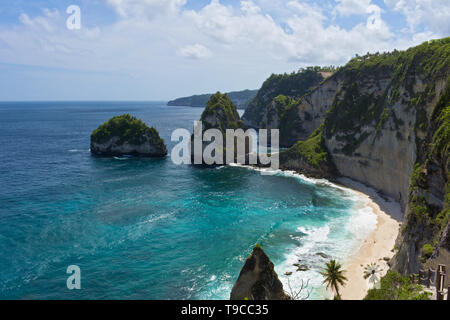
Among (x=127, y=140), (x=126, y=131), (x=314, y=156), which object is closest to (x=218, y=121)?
(x=126, y=131)

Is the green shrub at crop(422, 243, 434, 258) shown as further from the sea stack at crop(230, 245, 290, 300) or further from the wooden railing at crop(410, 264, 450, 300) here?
the sea stack at crop(230, 245, 290, 300)

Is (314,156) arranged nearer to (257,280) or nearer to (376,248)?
(376,248)

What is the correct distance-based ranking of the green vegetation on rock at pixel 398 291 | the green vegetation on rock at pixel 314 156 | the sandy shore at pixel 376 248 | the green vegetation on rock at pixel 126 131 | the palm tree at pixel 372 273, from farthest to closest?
the green vegetation on rock at pixel 126 131, the green vegetation on rock at pixel 314 156, the palm tree at pixel 372 273, the sandy shore at pixel 376 248, the green vegetation on rock at pixel 398 291

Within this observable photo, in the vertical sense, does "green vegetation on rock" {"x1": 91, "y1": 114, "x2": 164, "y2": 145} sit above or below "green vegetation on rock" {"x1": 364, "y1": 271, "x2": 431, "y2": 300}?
above

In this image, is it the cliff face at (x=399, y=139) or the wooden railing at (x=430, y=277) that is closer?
the wooden railing at (x=430, y=277)

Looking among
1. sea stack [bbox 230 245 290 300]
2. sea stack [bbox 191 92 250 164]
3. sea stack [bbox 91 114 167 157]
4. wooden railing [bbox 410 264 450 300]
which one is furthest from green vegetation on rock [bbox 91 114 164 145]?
wooden railing [bbox 410 264 450 300]

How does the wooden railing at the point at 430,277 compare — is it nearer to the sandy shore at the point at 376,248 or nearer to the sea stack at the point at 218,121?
the sandy shore at the point at 376,248

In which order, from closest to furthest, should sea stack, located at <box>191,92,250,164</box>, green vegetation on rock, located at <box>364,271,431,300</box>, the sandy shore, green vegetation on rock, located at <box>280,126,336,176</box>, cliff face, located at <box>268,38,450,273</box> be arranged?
1. green vegetation on rock, located at <box>364,271,431,300</box>
2. cliff face, located at <box>268,38,450,273</box>
3. the sandy shore
4. green vegetation on rock, located at <box>280,126,336,176</box>
5. sea stack, located at <box>191,92,250,164</box>

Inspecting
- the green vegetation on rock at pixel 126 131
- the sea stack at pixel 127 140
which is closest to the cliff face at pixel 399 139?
the sea stack at pixel 127 140
